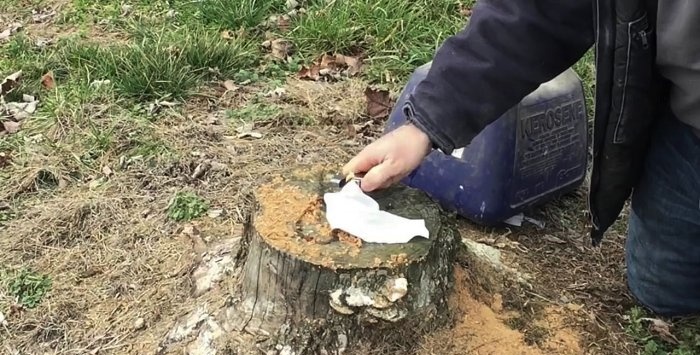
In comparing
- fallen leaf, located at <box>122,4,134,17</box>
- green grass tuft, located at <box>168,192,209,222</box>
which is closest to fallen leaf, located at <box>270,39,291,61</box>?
fallen leaf, located at <box>122,4,134,17</box>

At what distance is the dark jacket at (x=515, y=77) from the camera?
7.22 ft

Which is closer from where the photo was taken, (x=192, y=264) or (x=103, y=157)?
(x=192, y=264)

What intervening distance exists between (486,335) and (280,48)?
2.65 meters

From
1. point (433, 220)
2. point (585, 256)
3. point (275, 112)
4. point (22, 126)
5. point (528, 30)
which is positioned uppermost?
point (528, 30)

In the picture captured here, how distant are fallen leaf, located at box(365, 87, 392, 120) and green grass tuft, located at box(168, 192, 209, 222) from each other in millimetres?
1061

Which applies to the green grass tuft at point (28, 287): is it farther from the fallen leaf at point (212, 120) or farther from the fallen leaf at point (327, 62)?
the fallen leaf at point (327, 62)

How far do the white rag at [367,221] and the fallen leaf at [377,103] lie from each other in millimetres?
1713

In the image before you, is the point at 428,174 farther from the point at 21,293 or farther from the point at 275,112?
the point at 21,293

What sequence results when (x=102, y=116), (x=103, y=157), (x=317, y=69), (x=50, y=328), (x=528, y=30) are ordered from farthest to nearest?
(x=317, y=69)
(x=102, y=116)
(x=103, y=157)
(x=50, y=328)
(x=528, y=30)

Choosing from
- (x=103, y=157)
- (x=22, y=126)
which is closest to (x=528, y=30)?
(x=103, y=157)

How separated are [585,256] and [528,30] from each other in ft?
3.57

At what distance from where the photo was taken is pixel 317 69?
4.41 m

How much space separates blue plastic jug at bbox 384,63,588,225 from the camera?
9.45 ft

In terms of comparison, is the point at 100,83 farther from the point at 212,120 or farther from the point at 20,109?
the point at 212,120
